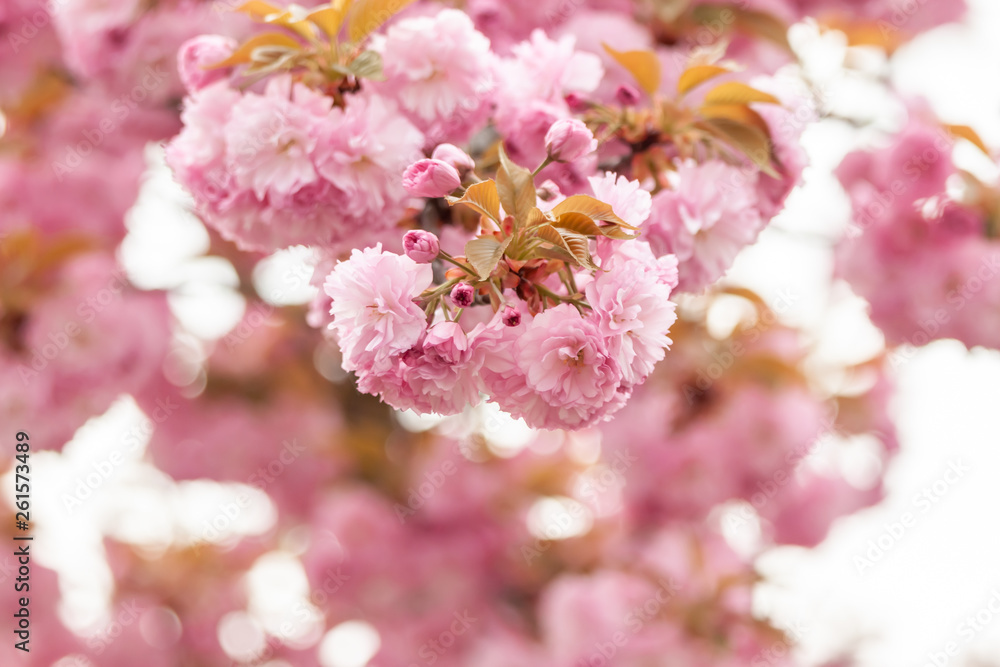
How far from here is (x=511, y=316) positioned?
0.50m

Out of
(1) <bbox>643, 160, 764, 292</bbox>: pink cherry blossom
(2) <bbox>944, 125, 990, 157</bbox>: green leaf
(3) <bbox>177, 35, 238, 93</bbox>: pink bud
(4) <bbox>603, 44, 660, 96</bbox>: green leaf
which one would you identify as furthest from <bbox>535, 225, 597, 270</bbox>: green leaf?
(2) <bbox>944, 125, 990, 157</bbox>: green leaf

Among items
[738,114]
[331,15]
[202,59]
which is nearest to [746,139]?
[738,114]

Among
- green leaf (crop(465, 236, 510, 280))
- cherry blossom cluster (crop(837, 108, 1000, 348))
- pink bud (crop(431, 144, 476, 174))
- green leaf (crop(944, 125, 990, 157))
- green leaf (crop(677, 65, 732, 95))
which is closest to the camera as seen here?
green leaf (crop(465, 236, 510, 280))

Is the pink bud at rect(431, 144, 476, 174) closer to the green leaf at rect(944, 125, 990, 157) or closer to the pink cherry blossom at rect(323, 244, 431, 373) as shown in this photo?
the pink cherry blossom at rect(323, 244, 431, 373)

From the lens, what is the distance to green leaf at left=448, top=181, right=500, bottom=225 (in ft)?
1.65

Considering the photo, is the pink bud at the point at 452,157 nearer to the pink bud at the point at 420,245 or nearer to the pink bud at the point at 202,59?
the pink bud at the point at 420,245

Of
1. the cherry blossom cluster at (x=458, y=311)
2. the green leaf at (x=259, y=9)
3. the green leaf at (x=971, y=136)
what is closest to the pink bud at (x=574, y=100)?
the cherry blossom cluster at (x=458, y=311)

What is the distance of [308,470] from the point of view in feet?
6.67

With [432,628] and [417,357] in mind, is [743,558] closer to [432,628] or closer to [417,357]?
[432,628]

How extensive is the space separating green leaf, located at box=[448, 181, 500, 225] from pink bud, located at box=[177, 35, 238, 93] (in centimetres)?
35

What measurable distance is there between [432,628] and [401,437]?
1.71ft

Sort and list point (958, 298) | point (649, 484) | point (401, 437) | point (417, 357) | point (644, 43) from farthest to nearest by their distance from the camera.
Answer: point (401, 437), point (649, 484), point (958, 298), point (644, 43), point (417, 357)

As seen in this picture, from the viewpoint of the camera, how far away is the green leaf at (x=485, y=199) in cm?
50

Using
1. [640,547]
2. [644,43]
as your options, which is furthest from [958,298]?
[640,547]
